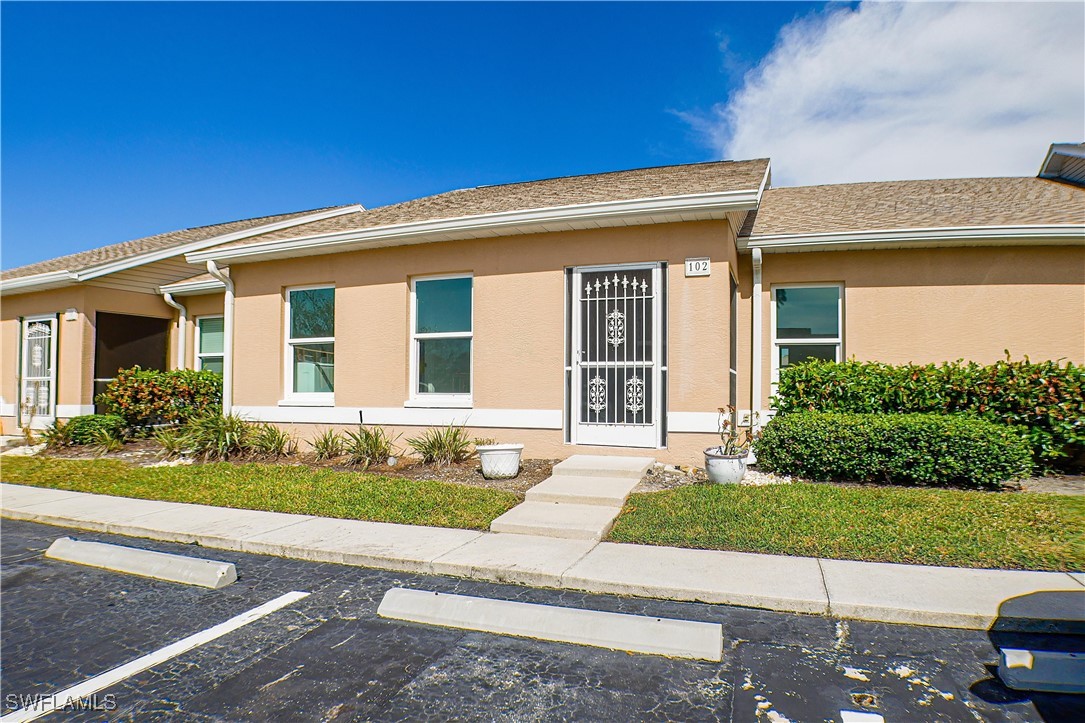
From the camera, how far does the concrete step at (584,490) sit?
644cm

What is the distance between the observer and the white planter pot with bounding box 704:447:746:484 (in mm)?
7051

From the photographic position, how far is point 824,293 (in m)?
9.35

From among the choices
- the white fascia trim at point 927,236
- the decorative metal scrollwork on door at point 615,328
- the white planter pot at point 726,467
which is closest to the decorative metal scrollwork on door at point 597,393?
the decorative metal scrollwork on door at point 615,328

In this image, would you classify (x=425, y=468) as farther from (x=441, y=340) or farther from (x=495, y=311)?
(x=495, y=311)

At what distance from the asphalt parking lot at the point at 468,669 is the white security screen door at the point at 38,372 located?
1207 cm

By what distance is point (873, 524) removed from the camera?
5.35 m

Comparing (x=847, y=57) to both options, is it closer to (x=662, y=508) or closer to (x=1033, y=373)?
(x=1033, y=373)

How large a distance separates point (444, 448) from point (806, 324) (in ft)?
19.3

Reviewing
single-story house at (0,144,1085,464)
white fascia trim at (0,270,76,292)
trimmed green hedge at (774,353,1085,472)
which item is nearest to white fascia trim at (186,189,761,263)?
single-story house at (0,144,1085,464)

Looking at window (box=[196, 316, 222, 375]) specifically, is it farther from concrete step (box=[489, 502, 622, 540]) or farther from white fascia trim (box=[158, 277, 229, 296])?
concrete step (box=[489, 502, 622, 540])

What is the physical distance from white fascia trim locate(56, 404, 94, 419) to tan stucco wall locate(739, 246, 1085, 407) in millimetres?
15226

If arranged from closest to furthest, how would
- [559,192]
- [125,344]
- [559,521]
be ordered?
[559,521], [559,192], [125,344]

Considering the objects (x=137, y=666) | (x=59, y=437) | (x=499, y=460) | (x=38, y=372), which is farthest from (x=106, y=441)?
(x=137, y=666)

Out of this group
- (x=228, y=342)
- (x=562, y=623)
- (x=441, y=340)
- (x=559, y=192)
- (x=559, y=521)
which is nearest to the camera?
(x=562, y=623)
